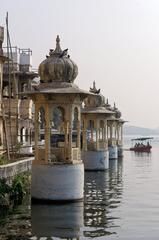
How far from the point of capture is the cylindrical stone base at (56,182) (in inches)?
996

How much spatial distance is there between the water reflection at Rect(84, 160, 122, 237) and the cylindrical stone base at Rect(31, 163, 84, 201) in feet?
3.49

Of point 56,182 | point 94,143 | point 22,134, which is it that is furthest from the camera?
point 22,134

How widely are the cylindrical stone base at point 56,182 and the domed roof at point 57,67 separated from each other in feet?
13.9

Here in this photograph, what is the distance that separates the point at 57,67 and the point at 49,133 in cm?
318

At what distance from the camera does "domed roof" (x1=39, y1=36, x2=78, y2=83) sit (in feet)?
86.6

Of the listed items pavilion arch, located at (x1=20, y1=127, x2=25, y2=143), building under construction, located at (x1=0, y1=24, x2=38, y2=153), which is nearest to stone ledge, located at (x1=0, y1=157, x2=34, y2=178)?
building under construction, located at (x1=0, y1=24, x2=38, y2=153)

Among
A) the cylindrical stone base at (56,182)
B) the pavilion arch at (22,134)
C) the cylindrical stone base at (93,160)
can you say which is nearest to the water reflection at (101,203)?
the cylindrical stone base at (56,182)

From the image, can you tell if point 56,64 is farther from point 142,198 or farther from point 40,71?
point 142,198

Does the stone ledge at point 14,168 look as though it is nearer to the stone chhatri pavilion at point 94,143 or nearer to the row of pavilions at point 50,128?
the row of pavilions at point 50,128

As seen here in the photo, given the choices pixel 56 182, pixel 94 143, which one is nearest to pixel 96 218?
pixel 56 182

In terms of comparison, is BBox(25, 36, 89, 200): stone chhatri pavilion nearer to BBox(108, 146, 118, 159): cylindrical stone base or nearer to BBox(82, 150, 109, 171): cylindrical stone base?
BBox(82, 150, 109, 171): cylindrical stone base

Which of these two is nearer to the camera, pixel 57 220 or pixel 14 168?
pixel 57 220

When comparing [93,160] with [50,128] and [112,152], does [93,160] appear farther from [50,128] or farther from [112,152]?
[50,128]

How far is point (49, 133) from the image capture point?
1051 inches
